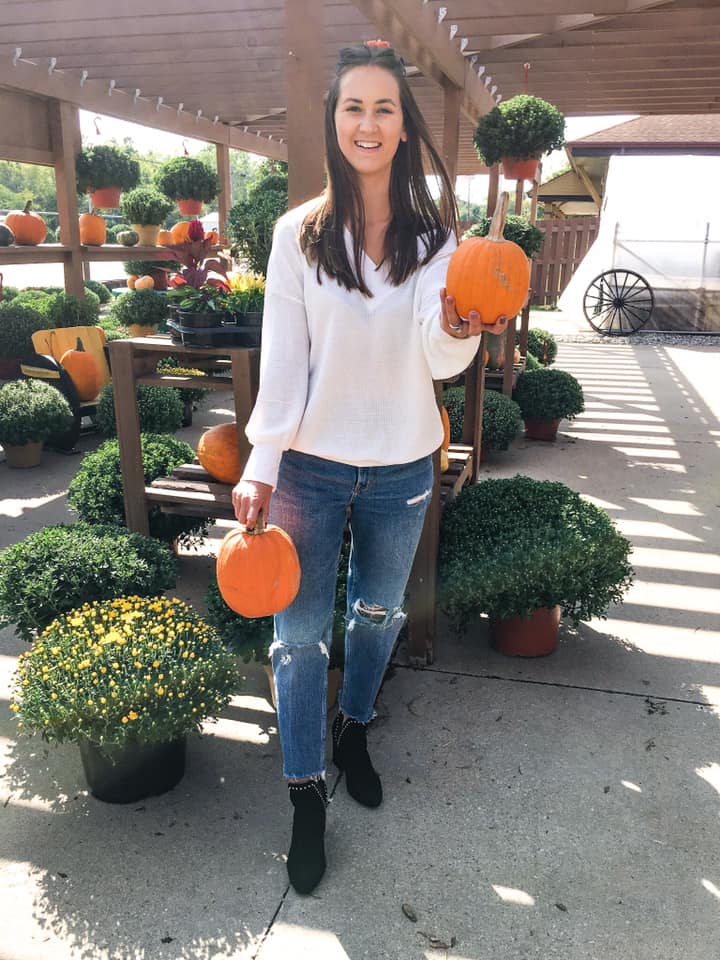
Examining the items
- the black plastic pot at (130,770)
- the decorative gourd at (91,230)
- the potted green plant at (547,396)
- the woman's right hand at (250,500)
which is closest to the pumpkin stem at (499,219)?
the woman's right hand at (250,500)

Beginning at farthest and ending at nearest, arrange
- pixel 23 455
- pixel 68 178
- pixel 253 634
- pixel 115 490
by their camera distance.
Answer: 1. pixel 68 178
2. pixel 23 455
3. pixel 115 490
4. pixel 253 634

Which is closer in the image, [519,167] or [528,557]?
[528,557]

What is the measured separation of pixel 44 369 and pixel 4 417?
29.1 inches

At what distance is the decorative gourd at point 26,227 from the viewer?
252 inches

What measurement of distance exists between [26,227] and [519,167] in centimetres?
390

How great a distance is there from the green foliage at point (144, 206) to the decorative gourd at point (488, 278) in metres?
6.83

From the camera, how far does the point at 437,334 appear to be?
5.15 feet

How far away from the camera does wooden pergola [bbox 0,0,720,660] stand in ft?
11.0

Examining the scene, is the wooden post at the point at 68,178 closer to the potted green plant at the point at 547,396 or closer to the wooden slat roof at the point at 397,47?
the wooden slat roof at the point at 397,47

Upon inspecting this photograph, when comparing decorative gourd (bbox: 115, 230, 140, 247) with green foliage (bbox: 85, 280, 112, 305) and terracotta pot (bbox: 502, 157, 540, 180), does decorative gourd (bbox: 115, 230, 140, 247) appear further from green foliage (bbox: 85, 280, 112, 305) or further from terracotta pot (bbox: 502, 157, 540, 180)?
green foliage (bbox: 85, 280, 112, 305)

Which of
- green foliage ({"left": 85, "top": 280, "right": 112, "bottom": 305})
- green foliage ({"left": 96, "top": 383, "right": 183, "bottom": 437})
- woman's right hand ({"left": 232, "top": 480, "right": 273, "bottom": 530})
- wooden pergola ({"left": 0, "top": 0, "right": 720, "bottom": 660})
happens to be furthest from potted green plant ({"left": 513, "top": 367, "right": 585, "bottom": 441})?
green foliage ({"left": 85, "top": 280, "right": 112, "bottom": 305})

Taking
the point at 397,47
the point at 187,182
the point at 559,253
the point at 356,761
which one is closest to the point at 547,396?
the point at 397,47

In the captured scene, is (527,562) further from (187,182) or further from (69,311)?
(187,182)

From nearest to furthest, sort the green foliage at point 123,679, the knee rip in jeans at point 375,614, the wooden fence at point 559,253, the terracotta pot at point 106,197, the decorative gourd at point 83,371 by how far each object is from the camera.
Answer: the green foliage at point 123,679 < the knee rip in jeans at point 375,614 < the decorative gourd at point 83,371 < the terracotta pot at point 106,197 < the wooden fence at point 559,253
